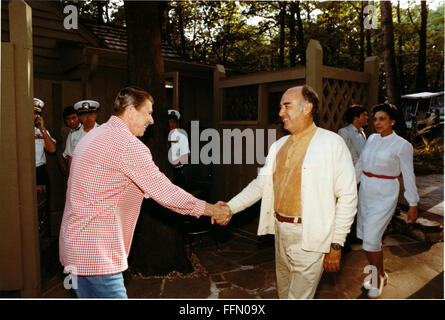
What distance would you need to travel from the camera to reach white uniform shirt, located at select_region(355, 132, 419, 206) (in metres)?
4.18

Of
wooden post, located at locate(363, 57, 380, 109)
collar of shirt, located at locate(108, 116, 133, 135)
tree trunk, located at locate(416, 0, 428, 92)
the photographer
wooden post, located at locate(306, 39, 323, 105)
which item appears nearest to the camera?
collar of shirt, located at locate(108, 116, 133, 135)

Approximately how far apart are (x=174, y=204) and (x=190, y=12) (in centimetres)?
2187

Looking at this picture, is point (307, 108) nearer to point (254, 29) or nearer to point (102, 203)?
point (102, 203)

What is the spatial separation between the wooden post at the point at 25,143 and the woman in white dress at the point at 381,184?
12.6 feet

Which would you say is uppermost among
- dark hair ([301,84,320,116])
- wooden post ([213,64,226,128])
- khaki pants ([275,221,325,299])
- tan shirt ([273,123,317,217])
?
wooden post ([213,64,226,128])

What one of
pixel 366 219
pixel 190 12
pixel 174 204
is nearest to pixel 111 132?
pixel 174 204

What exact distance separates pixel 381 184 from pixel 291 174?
74.8 inches

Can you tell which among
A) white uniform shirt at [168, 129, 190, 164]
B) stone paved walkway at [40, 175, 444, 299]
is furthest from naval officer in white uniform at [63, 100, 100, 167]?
stone paved walkway at [40, 175, 444, 299]

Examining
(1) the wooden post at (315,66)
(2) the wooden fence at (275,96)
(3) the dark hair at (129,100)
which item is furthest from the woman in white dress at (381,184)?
(3) the dark hair at (129,100)

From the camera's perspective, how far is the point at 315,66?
5207mm

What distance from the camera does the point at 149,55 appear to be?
15.3ft

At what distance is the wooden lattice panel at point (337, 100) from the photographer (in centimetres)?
561

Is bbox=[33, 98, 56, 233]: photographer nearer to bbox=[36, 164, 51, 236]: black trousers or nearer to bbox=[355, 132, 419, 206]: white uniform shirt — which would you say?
bbox=[36, 164, 51, 236]: black trousers

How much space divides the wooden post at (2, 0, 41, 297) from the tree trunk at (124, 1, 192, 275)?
1208 mm
